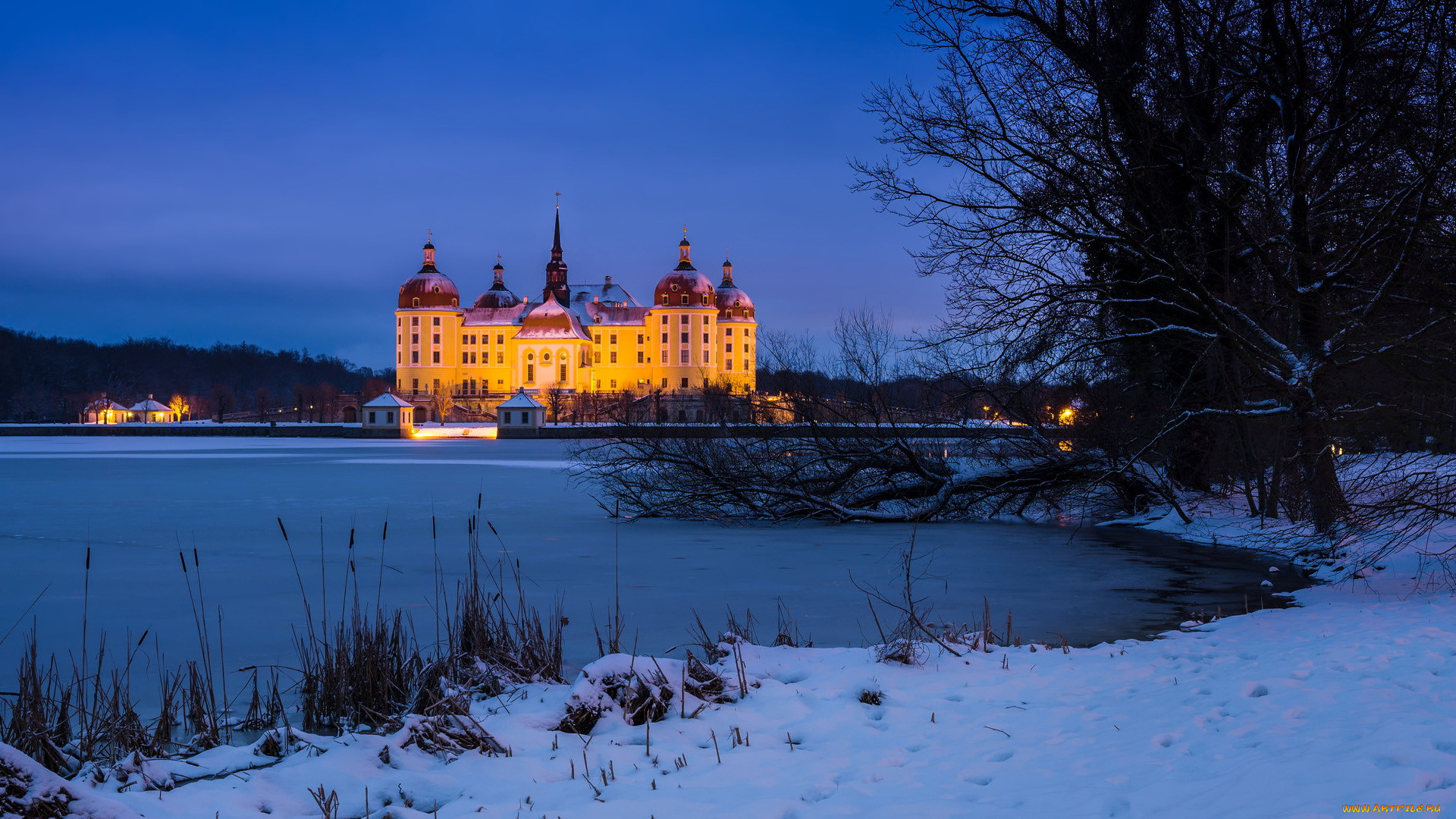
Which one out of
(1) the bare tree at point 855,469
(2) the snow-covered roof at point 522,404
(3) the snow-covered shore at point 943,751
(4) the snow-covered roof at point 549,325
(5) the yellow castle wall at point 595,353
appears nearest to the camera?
(3) the snow-covered shore at point 943,751

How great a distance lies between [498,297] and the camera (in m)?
122

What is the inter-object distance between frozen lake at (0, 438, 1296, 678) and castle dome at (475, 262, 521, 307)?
3956 inches

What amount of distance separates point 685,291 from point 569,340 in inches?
506

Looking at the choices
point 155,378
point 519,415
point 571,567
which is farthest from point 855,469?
point 155,378

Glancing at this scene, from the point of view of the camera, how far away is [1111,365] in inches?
605

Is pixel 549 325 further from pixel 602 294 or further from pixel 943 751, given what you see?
pixel 943 751

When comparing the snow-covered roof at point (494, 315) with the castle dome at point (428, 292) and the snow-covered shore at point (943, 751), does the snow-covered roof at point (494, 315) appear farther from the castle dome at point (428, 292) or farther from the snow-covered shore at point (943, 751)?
the snow-covered shore at point (943, 751)

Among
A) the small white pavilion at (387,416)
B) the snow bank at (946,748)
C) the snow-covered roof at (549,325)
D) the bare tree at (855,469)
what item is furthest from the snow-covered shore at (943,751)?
the snow-covered roof at (549,325)

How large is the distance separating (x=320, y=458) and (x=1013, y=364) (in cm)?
3208

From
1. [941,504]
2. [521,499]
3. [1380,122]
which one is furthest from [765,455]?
[1380,122]

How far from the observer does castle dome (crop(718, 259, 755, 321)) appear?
4579 inches

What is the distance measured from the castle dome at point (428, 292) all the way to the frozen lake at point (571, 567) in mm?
96664

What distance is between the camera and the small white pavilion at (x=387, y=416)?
77500mm

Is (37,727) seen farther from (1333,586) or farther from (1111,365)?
(1111,365)
